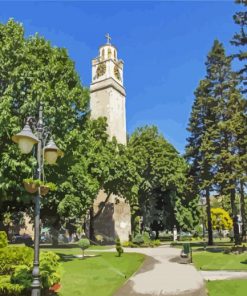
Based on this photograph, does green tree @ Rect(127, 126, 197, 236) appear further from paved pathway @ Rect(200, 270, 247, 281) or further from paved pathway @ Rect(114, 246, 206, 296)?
paved pathway @ Rect(200, 270, 247, 281)

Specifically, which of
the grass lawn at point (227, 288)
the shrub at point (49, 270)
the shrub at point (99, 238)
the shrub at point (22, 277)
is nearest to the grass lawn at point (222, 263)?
the grass lawn at point (227, 288)

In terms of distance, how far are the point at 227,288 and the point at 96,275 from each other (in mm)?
6734

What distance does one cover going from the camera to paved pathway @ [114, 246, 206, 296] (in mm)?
15438

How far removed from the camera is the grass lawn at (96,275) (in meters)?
15.9

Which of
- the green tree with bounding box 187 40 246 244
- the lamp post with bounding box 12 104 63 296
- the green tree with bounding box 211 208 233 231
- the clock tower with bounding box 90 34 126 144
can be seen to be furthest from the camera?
the green tree with bounding box 211 208 233 231

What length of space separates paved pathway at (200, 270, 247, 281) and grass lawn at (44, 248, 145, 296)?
12.9 ft

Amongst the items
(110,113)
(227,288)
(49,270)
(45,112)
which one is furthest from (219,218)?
(49,270)

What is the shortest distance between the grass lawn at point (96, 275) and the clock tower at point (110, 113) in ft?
76.1

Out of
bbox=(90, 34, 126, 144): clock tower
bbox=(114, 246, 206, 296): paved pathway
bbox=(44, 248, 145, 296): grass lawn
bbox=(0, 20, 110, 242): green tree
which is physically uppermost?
bbox=(90, 34, 126, 144): clock tower

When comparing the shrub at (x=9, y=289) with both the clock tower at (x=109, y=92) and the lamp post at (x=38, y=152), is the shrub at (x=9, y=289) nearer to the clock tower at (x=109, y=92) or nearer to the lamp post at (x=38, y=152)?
the lamp post at (x=38, y=152)

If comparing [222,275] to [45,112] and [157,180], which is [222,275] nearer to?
[45,112]

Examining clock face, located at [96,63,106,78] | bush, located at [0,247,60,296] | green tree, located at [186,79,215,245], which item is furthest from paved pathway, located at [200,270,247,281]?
clock face, located at [96,63,106,78]

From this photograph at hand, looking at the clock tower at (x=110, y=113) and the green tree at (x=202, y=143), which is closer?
the green tree at (x=202, y=143)

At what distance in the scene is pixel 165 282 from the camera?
17578 millimetres
